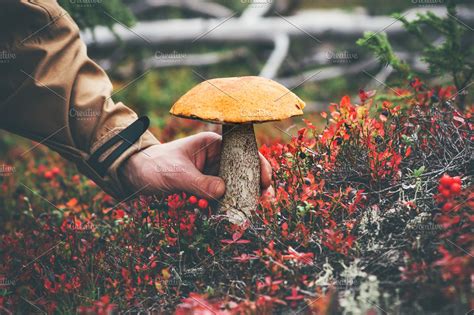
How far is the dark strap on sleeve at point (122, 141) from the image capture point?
123 inches

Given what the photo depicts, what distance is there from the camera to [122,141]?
316cm

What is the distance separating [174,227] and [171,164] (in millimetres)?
394

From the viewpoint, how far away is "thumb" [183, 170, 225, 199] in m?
2.79

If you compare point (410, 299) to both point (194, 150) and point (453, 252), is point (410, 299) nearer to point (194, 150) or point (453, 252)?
point (453, 252)

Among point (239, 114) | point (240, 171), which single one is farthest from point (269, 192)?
point (239, 114)

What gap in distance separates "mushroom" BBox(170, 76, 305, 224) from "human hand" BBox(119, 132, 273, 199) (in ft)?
0.32

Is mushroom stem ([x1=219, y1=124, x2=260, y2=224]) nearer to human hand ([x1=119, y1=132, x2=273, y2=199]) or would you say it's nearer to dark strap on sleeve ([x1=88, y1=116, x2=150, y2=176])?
human hand ([x1=119, y1=132, x2=273, y2=199])

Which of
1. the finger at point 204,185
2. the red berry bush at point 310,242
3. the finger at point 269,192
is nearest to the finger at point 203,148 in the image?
the finger at point 204,185

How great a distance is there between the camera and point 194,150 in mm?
3057

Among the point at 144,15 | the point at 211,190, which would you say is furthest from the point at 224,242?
the point at 144,15

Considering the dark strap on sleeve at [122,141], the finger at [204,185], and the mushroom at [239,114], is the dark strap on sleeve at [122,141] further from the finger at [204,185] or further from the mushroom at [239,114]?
the mushroom at [239,114]

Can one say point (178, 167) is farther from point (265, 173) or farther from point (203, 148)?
point (265, 173)

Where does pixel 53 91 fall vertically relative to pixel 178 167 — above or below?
above

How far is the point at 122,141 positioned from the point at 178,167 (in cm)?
46
